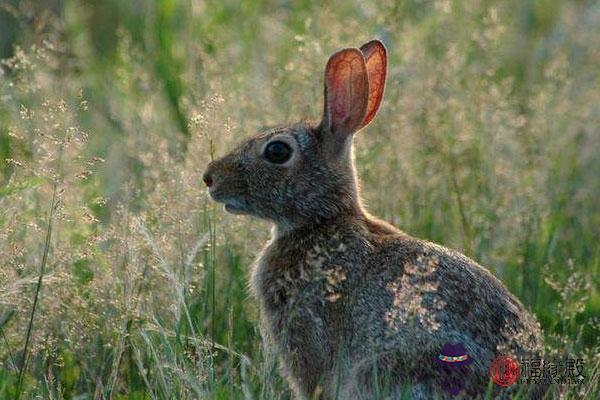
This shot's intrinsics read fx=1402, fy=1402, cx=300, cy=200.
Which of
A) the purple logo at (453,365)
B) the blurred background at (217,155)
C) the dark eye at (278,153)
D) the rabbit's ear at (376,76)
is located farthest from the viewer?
the rabbit's ear at (376,76)

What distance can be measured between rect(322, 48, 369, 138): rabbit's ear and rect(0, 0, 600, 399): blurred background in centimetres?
36

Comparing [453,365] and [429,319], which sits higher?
[429,319]

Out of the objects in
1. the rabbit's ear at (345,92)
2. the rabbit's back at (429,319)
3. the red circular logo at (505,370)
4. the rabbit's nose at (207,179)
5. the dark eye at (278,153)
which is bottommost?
the red circular logo at (505,370)

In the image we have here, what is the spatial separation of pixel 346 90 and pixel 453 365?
3.76ft

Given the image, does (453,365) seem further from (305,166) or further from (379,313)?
(305,166)

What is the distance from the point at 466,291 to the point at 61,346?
144 centimetres

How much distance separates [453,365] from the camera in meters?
3.99

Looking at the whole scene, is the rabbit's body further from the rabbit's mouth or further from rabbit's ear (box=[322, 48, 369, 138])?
rabbit's ear (box=[322, 48, 369, 138])

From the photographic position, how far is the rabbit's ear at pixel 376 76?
16.0 feet

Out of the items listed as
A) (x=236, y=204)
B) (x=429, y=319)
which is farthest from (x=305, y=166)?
(x=429, y=319)

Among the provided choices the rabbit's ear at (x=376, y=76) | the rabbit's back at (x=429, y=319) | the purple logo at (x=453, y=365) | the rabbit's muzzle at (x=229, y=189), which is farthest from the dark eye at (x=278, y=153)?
the purple logo at (x=453, y=365)

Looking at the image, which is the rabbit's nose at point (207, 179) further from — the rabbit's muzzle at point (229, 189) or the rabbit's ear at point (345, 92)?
the rabbit's ear at point (345, 92)

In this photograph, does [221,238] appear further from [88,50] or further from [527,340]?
[88,50]

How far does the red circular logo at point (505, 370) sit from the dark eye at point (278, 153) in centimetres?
112
